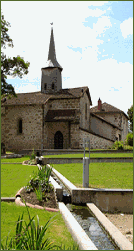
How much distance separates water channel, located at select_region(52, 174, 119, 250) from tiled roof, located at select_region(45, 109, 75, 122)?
25.1 m

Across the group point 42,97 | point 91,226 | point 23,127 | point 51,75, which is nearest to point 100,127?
point 42,97

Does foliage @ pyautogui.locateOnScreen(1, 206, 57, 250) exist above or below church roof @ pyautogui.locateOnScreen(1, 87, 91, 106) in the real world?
below

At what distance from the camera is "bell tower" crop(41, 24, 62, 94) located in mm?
37719

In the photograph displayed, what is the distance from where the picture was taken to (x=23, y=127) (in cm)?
3269

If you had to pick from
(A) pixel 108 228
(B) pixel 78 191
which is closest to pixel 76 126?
(B) pixel 78 191

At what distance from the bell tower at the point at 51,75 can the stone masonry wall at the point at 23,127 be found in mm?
6744

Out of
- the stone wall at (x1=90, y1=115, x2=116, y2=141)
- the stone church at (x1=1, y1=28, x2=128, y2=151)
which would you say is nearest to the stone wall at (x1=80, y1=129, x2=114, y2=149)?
the stone church at (x1=1, y1=28, x2=128, y2=151)

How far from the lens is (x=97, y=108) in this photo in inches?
1818

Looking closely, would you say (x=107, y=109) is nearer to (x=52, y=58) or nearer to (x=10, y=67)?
(x=52, y=58)

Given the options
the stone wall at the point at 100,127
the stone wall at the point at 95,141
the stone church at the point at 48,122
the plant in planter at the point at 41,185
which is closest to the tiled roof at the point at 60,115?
the stone church at the point at 48,122

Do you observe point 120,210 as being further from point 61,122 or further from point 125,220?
point 61,122

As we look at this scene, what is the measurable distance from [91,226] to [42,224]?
1225 mm

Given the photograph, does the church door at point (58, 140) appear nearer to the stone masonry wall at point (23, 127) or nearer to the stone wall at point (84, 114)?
the stone masonry wall at point (23, 127)

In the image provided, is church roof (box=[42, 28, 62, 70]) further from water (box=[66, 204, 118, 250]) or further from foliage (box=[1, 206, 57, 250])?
foliage (box=[1, 206, 57, 250])
